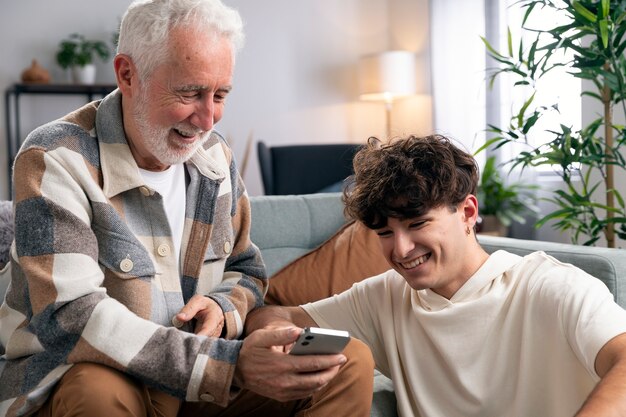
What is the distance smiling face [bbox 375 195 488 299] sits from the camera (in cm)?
161

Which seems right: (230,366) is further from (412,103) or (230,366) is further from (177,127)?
(412,103)

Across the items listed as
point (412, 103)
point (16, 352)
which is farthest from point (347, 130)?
point (16, 352)

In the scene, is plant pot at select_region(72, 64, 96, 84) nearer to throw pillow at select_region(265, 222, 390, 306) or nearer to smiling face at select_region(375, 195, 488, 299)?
throw pillow at select_region(265, 222, 390, 306)

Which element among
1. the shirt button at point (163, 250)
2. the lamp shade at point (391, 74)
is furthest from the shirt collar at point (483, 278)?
the lamp shade at point (391, 74)

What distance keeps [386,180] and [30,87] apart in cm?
485

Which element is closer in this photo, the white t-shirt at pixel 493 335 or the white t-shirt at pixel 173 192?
the white t-shirt at pixel 493 335

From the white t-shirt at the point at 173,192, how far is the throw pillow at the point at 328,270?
0.67m

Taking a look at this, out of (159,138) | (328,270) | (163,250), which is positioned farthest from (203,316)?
(328,270)

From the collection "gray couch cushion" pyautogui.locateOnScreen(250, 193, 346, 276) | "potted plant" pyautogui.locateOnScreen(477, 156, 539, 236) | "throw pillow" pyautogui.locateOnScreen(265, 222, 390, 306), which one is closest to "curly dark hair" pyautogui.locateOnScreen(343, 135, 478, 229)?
"throw pillow" pyautogui.locateOnScreen(265, 222, 390, 306)

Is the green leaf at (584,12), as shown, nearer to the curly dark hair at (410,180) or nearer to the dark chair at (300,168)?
the curly dark hair at (410,180)

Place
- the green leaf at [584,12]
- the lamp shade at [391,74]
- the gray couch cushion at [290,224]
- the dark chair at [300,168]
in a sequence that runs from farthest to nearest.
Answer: the lamp shade at [391,74]
the dark chair at [300,168]
the green leaf at [584,12]
the gray couch cushion at [290,224]

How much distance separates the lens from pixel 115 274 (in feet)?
5.14

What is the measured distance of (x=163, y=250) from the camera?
1650mm

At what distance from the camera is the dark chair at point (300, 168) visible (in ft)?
16.7
